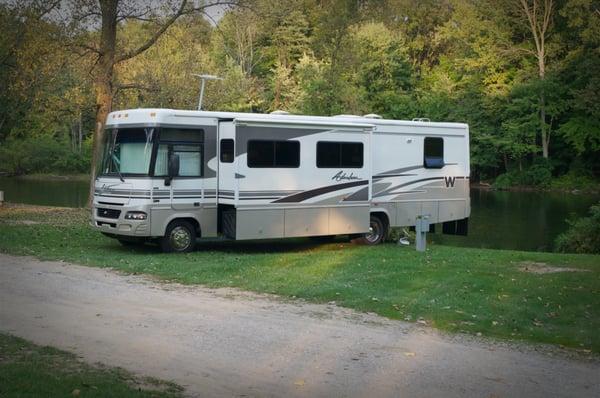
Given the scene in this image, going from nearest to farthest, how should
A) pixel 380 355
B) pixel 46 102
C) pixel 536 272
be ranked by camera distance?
pixel 380 355 < pixel 536 272 < pixel 46 102

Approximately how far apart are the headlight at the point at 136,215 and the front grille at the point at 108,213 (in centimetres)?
28

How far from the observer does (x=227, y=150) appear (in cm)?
1694

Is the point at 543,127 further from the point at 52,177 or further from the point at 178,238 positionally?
the point at 178,238

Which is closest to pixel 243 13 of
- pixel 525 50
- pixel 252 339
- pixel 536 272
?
pixel 536 272

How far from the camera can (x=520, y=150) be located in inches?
2219

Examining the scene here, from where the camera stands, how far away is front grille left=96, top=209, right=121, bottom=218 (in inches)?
646

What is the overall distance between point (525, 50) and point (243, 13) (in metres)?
35.8

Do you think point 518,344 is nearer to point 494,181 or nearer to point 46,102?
point 46,102

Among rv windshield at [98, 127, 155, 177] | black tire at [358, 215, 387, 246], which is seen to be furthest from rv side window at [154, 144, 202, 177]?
black tire at [358, 215, 387, 246]

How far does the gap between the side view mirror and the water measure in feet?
38.5

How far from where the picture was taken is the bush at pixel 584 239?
22859mm

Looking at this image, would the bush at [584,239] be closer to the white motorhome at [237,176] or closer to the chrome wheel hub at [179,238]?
the white motorhome at [237,176]

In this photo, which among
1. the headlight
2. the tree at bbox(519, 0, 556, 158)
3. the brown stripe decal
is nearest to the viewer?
the headlight

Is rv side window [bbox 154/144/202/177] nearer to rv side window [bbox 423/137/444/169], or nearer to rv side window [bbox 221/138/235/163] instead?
rv side window [bbox 221/138/235/163]
